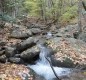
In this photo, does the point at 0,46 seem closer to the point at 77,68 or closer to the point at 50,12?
the point at 77,68

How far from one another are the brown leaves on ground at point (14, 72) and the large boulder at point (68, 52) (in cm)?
222

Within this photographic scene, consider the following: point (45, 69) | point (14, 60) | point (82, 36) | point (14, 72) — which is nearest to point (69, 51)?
point (45, 69)

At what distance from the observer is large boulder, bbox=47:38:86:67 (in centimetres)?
1209

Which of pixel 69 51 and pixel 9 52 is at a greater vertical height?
pixel 9 52

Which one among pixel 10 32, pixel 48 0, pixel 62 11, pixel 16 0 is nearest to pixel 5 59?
pixel 10 32

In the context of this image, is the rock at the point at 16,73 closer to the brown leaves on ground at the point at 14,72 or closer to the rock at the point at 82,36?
the brown leaves on ground at the point at 14,72

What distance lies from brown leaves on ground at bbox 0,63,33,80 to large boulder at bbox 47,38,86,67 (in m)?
2.22

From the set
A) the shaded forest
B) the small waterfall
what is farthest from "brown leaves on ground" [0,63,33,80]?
the small waterfall

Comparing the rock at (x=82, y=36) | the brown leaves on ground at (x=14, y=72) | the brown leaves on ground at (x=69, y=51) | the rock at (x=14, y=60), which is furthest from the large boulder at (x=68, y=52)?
the brown leaves on ground at (x=14, y=72)

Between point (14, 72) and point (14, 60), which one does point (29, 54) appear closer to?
point (14, 60)

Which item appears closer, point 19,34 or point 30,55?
point 30,55

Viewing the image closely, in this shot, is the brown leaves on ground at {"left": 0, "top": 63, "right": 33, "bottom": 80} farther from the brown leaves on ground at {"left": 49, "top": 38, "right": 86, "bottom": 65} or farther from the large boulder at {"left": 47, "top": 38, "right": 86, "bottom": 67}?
the brown leaves on ground at {"left": 49, "top": 38, "right": 86, "bottom": 65}

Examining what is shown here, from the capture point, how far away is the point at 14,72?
10352 mm

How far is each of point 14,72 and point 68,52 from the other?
14.5ft
